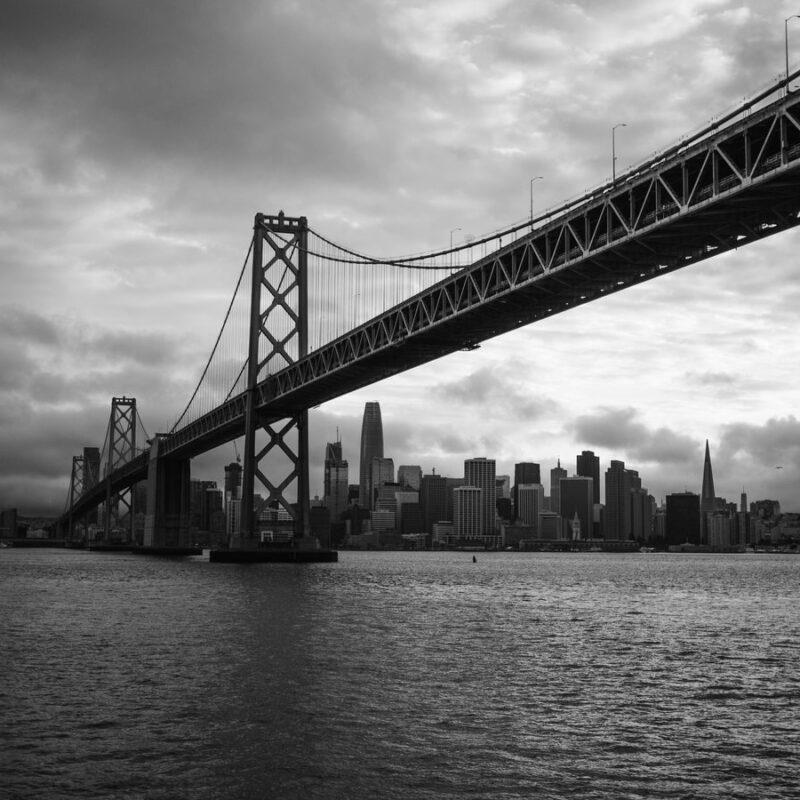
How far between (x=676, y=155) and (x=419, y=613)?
1510 cm

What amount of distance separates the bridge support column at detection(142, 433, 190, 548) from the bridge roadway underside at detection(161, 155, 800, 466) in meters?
37.5

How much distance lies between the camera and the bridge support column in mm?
101500

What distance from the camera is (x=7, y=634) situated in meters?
26.4

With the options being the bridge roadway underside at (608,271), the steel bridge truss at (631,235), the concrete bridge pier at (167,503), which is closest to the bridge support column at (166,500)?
the concrete bridge pier at (167,503)

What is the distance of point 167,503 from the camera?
103875 millimetres

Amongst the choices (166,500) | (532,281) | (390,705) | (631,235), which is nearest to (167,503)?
(166,500)

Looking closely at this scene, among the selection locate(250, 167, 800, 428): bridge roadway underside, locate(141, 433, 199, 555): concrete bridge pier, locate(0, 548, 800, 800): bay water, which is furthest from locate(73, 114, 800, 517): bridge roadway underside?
locate(141, 433, 199, 555): concrete bridge pier

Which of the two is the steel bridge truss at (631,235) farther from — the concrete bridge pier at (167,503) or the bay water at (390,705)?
the concrete bridge pier at (167,503)

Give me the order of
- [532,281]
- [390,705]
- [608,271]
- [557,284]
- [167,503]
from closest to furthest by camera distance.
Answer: [390,705] < [608,271] < [532,281] < [557,284] < [167,503]

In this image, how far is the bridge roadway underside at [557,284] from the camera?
27.4 meters

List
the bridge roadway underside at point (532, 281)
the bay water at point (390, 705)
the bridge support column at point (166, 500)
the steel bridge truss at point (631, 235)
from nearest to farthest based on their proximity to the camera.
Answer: the bay water at point (390, 705), the steel bridge truss at point (631, 235), the bridge roadway underside at point (532, 281), the bridge support column at point (166, 500)

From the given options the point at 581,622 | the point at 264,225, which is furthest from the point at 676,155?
the point at 264,225

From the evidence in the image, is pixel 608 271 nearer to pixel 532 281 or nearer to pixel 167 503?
pixel 532 281

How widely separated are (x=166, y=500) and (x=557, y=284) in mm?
73614
